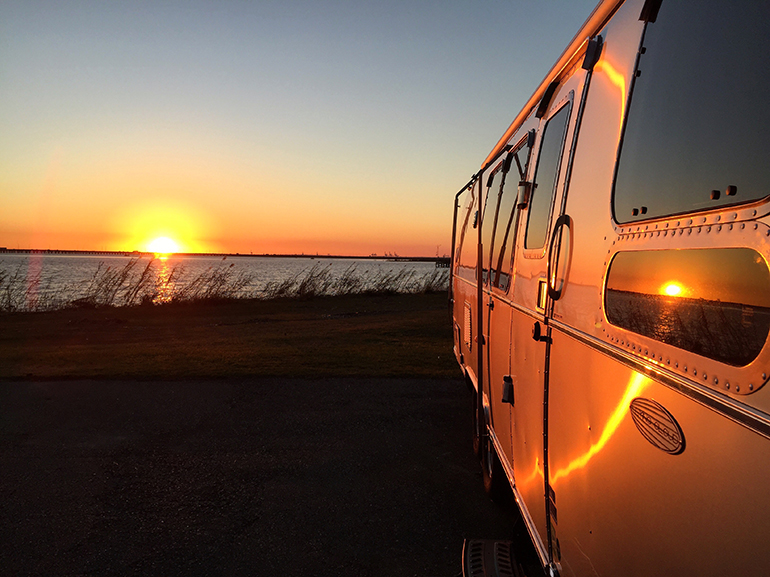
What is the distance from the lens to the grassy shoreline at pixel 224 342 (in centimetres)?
820

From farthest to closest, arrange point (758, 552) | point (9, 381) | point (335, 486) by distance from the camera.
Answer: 1. point (9, 381)
2. point (335, 486)
3. point (758, 552)

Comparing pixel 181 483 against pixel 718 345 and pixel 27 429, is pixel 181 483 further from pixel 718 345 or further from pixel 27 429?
pixel 718 345

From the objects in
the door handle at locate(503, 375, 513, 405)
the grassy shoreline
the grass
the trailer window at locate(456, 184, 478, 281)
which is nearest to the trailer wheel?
the door handle at locate(503, 375, 513, 405)

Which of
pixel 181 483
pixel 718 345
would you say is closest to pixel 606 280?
pixel 718 345

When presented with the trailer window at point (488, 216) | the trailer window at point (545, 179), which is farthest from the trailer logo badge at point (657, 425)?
the trailer window at point (488, 216)

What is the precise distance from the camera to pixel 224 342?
426 inches

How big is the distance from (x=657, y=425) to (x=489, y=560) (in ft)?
5.91

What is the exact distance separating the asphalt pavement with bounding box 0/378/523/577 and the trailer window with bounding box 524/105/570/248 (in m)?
1.68

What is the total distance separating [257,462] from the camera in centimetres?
482

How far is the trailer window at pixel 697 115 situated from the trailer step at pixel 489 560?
196cm

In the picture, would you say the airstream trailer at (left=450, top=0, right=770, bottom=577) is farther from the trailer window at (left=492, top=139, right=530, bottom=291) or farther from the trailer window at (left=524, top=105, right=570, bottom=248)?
the trailer window at (left=492, top=139, right=530, bottom=291)

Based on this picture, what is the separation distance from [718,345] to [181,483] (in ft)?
13.7

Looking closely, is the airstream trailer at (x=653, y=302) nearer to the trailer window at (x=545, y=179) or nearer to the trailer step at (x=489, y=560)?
the trailer window at (x=545, y=179)

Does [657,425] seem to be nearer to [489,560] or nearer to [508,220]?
[489,560]
